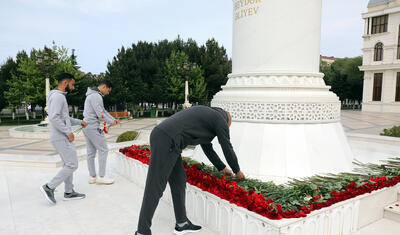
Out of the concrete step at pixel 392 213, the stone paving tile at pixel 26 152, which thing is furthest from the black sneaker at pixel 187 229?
the stone paving tile at pixel 26 152

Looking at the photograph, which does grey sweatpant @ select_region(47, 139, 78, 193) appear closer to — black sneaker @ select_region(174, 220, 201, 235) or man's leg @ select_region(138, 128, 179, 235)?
man's leg @ select_region(138, 128, 179, 235)

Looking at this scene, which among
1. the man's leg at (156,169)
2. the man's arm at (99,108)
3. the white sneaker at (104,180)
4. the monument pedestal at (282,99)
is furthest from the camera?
the white sneaker at (104,180)

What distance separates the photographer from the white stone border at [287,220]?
2.81 meters

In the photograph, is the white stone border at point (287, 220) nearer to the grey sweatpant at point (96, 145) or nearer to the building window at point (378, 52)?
the grey sweatpant at point (96, 145)

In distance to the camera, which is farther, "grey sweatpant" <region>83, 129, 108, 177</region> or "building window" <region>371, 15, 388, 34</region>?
"building window" <region>371, 15, 388, 34</region>

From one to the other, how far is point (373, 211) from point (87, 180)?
5064 millimetres

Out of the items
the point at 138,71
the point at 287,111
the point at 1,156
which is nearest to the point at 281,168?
the point at 287,111

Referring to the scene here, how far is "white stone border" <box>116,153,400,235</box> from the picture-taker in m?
2.81

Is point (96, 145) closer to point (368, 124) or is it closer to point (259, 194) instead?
point (259, 194)

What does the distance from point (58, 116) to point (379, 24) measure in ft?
149

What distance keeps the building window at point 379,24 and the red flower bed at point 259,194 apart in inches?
1668

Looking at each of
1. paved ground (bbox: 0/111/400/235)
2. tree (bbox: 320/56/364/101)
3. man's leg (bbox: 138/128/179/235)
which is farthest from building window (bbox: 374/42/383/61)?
man's leg (bbox: 138/128/179/235)

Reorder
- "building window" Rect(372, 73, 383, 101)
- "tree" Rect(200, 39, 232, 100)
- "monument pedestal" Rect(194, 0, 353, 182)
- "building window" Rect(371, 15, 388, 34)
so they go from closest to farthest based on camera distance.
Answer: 1. "monument pedestal" Rect(194, 0, 353, 182)
2. "tree" Rect(200, 39, 232, 100)
3. "building window" Rect(371, 15, 388, 34)
4. "building window" Rect(372, 73, 383, 101)

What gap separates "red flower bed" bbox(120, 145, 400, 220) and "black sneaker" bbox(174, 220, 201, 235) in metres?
0.48
